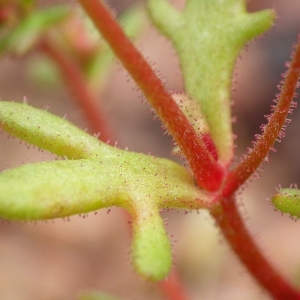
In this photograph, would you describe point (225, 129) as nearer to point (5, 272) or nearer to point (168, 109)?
point (168, 109)

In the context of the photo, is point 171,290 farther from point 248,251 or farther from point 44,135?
point 44,135

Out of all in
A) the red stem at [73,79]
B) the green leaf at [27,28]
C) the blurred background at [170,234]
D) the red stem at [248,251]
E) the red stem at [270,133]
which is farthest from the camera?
the blurred background at [170,234]

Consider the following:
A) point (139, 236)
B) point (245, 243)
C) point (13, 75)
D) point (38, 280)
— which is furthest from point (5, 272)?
point (139, 236)

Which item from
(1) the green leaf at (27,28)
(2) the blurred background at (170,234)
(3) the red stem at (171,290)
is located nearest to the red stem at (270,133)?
(3) the red stem at (171,290)

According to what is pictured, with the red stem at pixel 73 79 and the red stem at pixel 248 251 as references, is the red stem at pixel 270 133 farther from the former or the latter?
the red stem at pixel 73 79

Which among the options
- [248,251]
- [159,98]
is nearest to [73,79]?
[159,98]

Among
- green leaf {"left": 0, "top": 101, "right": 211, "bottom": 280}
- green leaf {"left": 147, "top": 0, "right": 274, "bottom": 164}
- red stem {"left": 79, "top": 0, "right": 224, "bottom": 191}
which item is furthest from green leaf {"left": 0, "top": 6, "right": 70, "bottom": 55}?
green leaf {"left": 0, "top": 101, "right": 211, "bottom": 280}
